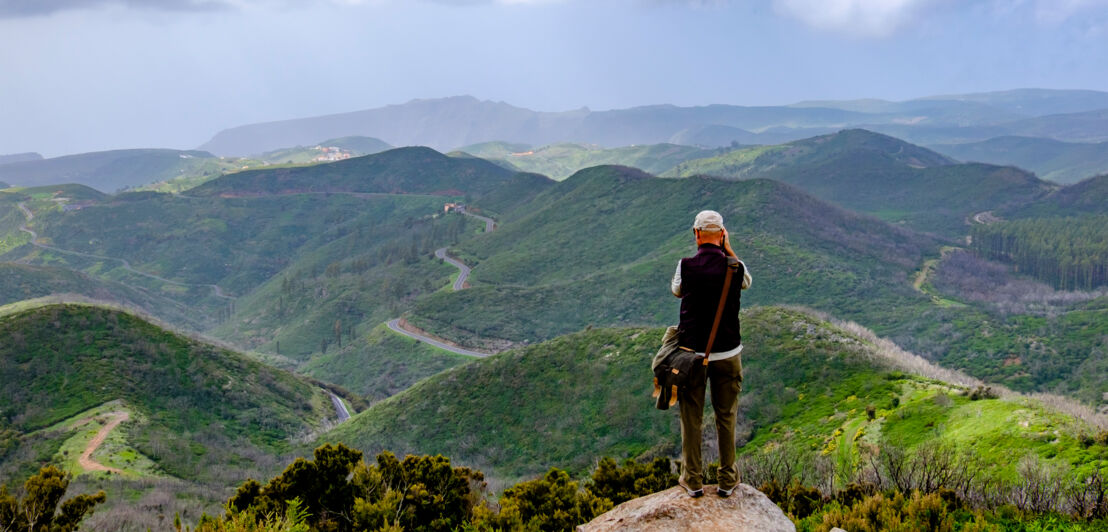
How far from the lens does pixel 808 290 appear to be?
3401 inches

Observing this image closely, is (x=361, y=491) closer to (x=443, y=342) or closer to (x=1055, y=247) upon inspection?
(x=443, y=342)


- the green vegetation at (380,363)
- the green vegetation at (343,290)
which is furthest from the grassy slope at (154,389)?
the green vegetation at (343,290)

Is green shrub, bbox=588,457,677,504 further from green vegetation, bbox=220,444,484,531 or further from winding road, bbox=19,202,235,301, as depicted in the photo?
winding road, bbox=19,202,235,301

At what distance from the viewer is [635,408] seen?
130 feet

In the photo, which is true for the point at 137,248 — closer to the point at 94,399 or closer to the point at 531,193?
the point at 531,193

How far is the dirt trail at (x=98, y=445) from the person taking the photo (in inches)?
1388

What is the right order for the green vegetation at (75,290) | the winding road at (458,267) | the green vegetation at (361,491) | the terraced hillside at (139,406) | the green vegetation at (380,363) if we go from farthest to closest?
1. the green vegetation at (75,290)
2. the winding road at (458,267)
3. the green vegetation at (380,363)
4. the terraced hillside at (139,406)
5. the green vegetation at (361,491)

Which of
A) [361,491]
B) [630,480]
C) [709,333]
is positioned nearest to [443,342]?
[361,491]

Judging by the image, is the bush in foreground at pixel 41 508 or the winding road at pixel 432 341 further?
the winding road at pixel 432 341

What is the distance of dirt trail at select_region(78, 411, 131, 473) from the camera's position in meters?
35.2

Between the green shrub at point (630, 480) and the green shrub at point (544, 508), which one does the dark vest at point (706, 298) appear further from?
the green shrub at point (630, 480)

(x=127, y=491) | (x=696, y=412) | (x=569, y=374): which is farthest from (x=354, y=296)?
(x=696, y=412)

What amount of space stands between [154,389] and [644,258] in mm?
76324

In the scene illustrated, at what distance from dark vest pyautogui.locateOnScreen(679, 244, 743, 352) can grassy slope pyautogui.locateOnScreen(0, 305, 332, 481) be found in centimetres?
3667
